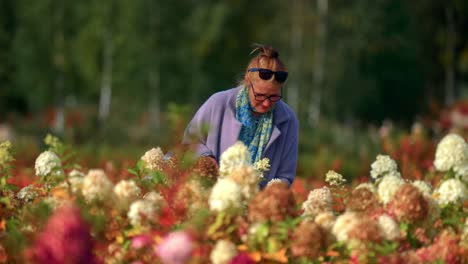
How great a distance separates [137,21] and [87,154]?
10.1 metres

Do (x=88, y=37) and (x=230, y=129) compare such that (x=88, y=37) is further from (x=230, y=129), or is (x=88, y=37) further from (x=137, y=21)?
(x=230, y=129)

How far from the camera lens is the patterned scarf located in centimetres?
425

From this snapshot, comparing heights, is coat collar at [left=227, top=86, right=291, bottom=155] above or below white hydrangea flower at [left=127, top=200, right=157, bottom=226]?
above

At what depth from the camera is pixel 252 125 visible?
14.2 ft

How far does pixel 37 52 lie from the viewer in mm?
19844

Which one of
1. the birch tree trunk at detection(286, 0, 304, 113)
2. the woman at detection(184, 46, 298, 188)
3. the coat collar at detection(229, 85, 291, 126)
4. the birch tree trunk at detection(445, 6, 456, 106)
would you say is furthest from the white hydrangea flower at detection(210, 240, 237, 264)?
the birch tree trunk at detection(445, 6, 456, 106)

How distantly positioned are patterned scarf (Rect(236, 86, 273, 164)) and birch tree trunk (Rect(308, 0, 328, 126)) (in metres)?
15.0

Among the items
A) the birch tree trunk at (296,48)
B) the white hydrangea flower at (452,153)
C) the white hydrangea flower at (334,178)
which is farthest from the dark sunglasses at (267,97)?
the birch tree trunk at (296,48)

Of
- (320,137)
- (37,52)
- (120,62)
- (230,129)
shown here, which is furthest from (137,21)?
(230,129)

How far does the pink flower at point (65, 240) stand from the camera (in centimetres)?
207

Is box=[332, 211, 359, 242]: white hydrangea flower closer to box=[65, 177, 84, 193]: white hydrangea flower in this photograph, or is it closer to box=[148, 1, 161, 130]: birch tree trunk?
box=[65, 177, 84, 193]: white hydrangea flower

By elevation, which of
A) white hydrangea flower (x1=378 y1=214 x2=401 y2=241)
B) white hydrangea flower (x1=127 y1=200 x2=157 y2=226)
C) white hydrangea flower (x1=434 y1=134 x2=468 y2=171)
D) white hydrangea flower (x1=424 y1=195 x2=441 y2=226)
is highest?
white hydrangea flower (x1=434 y1=134 x2=468 y2=171)

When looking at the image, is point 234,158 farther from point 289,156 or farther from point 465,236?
point 289,156

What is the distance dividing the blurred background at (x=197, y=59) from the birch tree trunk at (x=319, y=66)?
0.03 meters
